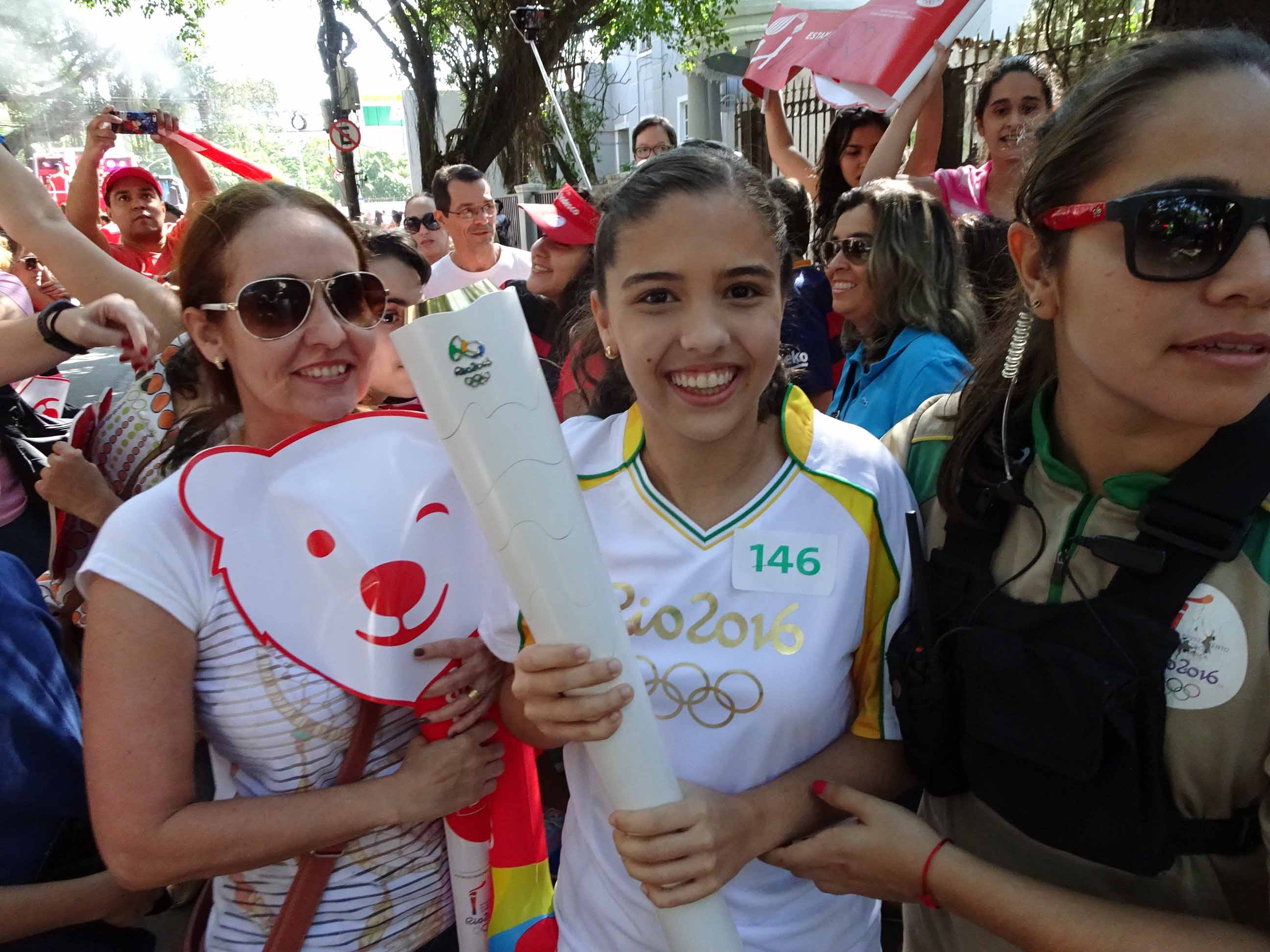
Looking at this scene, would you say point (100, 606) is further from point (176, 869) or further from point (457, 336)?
point (457, 336)

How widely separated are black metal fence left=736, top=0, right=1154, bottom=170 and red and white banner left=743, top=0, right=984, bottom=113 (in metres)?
0.51

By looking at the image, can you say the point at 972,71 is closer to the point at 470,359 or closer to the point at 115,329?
the point at 115,329

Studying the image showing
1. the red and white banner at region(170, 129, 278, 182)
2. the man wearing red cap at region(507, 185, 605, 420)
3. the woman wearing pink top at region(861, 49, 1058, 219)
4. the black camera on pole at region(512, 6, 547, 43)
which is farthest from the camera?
the black camera on pole at region(512, 6, 547, 43)

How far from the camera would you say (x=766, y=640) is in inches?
54.5

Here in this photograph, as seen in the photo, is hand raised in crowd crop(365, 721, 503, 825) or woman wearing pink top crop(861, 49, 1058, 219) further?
woman wearing pink top crop(861, 49, 1058, 219)

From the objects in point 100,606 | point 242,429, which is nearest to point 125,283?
point 242,429

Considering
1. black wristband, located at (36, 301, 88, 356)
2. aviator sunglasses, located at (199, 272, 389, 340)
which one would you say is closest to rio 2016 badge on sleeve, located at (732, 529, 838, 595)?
aviator sunglasses, located at (199, 272, 389, 340)

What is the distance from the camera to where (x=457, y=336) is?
1.13 meters

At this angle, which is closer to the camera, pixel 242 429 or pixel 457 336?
pixel 457 336

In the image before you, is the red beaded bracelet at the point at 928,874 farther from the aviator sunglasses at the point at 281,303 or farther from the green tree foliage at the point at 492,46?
the green tree foliage at the point at 492,46

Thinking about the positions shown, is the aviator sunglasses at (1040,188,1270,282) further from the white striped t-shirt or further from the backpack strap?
the white striped t-shirt

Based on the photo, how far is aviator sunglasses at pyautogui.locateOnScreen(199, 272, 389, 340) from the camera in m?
1.58

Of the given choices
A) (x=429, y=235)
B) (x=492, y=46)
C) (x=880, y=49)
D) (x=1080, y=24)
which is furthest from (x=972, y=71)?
(x=492, y=46)

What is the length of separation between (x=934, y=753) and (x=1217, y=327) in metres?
0.74
